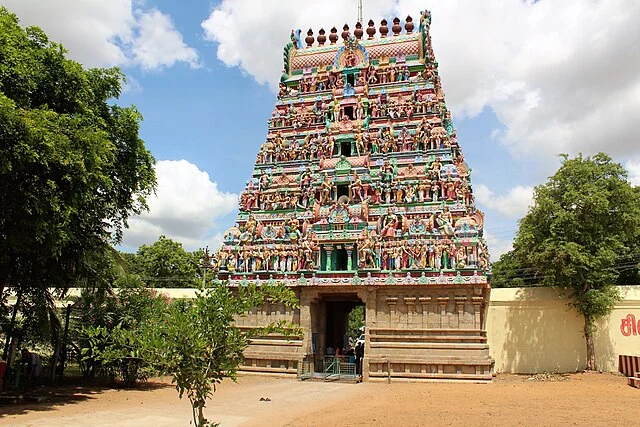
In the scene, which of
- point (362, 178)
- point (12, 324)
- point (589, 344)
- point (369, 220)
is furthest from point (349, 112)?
point (12, 324)

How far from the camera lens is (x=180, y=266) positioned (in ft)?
144

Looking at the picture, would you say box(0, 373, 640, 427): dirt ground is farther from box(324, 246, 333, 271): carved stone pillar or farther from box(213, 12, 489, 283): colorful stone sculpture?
box(324, 246, 333, 271): carved stone pillar

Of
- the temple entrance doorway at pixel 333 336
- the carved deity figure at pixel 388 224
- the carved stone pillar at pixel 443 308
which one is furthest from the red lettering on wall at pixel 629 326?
the temple entrance doorway at pixel 333 336

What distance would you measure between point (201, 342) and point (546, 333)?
19863 millimetres

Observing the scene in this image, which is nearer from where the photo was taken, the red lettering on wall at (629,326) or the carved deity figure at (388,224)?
the red lettering on wall at (629,326)

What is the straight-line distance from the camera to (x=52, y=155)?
11.7 metres

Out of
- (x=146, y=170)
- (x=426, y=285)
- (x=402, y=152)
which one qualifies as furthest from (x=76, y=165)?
(x=402, y=152)

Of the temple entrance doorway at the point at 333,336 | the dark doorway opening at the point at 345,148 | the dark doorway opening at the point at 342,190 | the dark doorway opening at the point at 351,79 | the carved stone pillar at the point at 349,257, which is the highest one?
the dark doorway opening at the point at 351,79

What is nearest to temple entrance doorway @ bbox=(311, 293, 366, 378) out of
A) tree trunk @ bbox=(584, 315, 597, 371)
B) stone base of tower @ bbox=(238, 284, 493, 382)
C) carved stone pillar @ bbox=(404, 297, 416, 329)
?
stone base of tower @ bbox=(238, 284, 493, 382)

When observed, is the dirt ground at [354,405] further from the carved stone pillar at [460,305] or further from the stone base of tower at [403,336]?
the carved stone pillar at [460,305]

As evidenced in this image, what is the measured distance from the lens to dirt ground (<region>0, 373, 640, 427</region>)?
11.0 m

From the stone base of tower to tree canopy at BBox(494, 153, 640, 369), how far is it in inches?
127

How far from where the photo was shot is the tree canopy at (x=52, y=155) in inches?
459

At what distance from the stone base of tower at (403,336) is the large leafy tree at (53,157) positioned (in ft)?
27.8
